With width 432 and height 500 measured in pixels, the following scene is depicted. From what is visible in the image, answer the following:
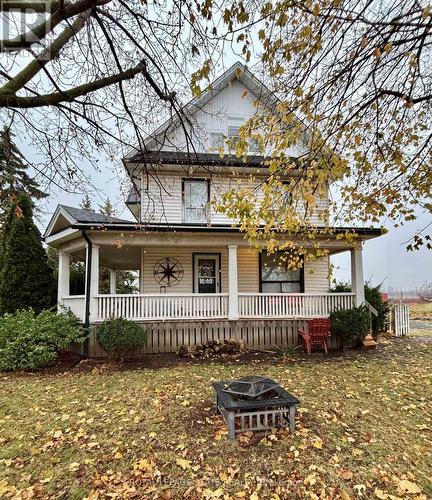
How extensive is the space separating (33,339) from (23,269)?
4613mm

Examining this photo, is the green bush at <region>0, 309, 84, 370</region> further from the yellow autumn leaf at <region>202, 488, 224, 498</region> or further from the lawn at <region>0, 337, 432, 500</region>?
the yellow autumn leaf at <region>202, 488, 224, 498</region>

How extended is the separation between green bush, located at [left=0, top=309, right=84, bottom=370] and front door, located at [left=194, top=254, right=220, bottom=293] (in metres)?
4.35

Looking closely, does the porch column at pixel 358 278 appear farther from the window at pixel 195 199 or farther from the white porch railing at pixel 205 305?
the window at pixel 195 199

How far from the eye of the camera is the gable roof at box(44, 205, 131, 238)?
9.28 metres

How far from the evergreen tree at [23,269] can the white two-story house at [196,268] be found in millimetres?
1249

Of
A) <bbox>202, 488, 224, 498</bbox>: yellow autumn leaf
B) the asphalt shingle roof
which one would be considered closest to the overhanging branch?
<bbox>202, 488, 224, 498</bbox>: yellow autumn leaf

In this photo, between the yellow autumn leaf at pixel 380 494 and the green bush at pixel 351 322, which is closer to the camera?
the yellow autumn leaf at pixel 380 494

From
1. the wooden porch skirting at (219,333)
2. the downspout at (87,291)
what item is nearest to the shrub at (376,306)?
the wooden porch skirting at (219,333)

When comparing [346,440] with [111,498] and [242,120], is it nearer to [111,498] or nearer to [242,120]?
[111,498]

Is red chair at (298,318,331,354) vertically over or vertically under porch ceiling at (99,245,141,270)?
under

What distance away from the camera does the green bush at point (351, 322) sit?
9.68 metres

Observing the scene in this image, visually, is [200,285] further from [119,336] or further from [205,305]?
[119,336]

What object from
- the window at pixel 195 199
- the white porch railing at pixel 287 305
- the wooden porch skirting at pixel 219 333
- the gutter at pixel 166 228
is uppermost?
the window at pixel 195 199

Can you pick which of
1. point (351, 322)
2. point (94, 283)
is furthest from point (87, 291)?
point (351, 322)
